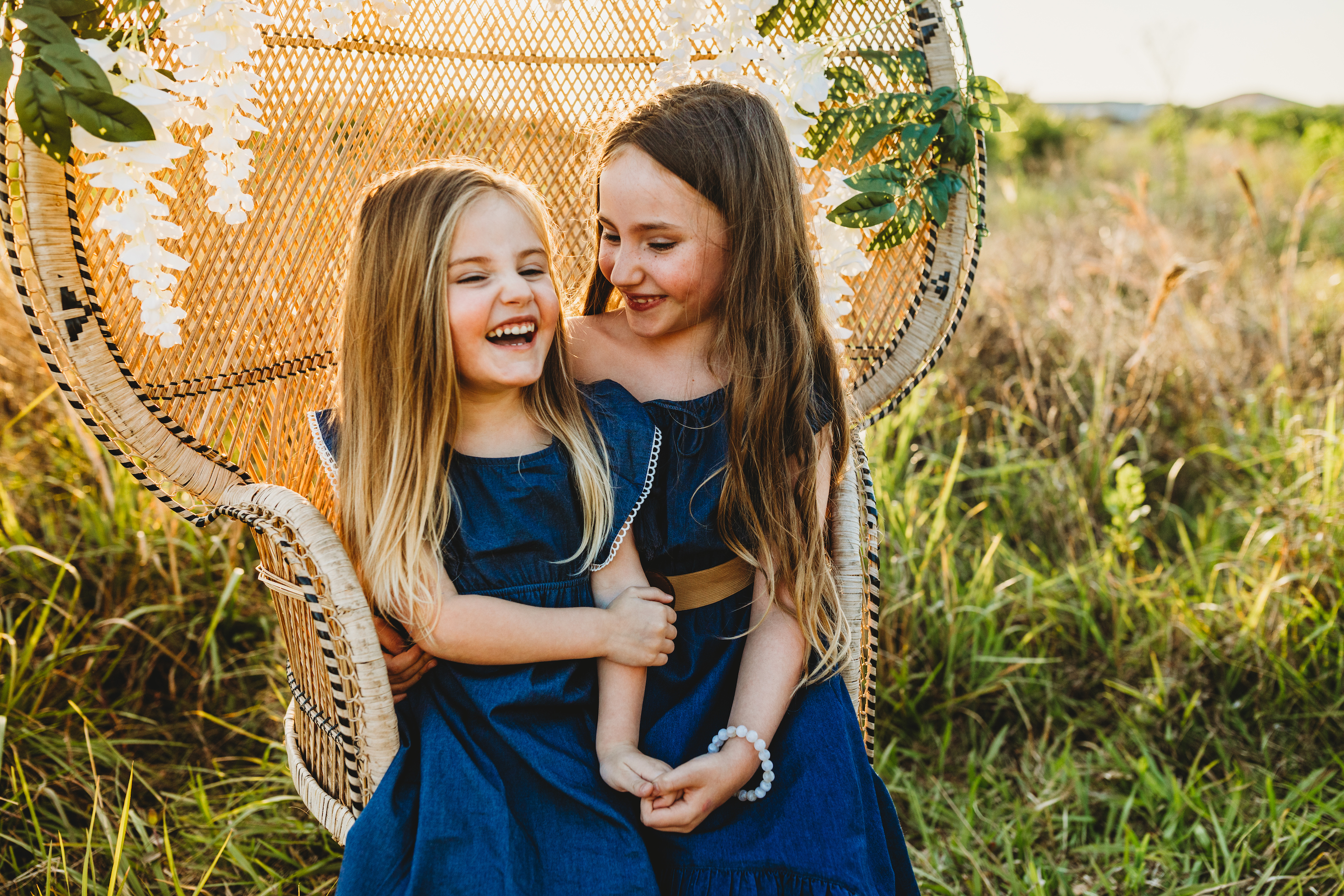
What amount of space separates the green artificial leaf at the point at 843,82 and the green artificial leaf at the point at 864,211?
21cm

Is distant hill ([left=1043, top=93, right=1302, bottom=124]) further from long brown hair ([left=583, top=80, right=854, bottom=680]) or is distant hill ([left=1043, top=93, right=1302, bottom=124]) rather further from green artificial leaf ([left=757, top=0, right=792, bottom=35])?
long brown hair ([left=583, top=80, right=854, bottom=680])

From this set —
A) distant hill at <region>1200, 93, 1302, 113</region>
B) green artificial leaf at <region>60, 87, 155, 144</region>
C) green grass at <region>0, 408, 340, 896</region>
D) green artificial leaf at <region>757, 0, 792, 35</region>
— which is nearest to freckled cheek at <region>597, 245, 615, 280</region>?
green artificial leaf at <region>757, 0, 792, 35</region>

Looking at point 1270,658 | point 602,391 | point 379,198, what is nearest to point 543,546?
point 602,391

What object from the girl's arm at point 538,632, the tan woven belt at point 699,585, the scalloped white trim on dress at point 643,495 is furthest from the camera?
the tan woven belt at point 699,585

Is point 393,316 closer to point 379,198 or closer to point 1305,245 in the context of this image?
point 379,198

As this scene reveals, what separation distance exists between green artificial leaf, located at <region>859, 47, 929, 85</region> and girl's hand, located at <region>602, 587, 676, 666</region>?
1037 millimetres

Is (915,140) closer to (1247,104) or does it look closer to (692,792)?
(692,792)

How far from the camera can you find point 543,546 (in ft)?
4.82

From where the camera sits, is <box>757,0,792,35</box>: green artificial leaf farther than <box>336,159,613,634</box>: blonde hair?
Yes

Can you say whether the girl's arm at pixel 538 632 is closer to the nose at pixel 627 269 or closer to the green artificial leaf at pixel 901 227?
the nose at pixel 627 269

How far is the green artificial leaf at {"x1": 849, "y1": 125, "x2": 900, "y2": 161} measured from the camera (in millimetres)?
1726

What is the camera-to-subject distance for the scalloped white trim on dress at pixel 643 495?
58.3 inches

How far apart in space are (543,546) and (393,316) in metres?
0.40

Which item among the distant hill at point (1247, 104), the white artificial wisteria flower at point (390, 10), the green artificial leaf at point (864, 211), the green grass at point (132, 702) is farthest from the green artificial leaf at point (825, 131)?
the distant hill at point (1247, 104)
